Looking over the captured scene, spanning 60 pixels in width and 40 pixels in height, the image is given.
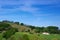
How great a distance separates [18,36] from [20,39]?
1.76 m

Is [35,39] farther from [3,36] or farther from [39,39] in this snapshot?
[3,36]

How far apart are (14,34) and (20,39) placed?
3.85 metres

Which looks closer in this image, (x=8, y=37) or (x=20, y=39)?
(x=20, y=39)

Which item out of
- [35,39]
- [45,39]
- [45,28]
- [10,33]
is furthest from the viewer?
[45,28]

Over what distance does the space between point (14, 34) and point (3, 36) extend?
201 cm

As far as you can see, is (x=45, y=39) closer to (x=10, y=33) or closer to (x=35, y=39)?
(x=35, y=39)

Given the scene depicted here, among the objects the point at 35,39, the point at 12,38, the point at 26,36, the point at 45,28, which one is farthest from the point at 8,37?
the point at 45,28

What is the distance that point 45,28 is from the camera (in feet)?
171

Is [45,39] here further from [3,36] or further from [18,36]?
[3,36]

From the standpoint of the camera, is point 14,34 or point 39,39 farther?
point 14,34

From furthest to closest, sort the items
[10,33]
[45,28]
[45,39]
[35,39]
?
[45,28], [10,33], [45,39], [35,39]

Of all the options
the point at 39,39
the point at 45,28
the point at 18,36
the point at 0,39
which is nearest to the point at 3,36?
the point at 0,39

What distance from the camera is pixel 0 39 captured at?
31531 mm

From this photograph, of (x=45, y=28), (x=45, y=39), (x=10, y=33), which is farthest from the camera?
(x=45, y=28)
